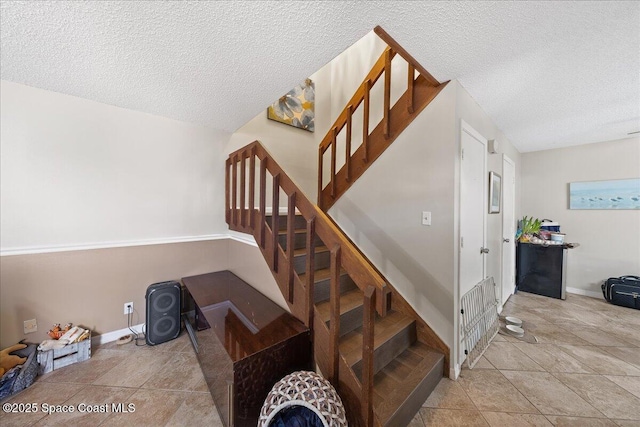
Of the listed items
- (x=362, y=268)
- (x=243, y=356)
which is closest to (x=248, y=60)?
(x=362, y=268)

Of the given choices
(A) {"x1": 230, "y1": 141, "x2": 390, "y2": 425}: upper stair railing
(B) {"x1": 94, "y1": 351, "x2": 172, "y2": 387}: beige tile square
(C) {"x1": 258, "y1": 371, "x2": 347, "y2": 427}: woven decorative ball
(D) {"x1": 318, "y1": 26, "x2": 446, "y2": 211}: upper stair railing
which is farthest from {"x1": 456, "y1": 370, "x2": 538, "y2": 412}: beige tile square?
(B) {"x1": 94, "y1": 351, "x2": 172, "y2": 387}: beige tile square

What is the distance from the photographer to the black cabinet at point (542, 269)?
3.51 m

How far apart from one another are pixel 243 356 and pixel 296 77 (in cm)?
194

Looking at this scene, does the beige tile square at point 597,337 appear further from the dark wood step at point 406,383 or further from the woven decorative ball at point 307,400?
the woven decorative ball at point 307,400

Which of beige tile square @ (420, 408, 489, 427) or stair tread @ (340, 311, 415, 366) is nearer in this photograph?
beige tile square @ (420, 408, 489, 427)

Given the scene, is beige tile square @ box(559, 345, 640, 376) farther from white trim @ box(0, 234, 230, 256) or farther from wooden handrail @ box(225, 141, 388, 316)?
white trim @ box(0, 234, 230, 256)

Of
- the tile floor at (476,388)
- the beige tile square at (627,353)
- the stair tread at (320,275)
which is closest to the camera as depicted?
the tile floor at (476,388)

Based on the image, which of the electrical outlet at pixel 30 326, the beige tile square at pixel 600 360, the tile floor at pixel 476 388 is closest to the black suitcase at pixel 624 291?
the tile floor at pixel 476 388

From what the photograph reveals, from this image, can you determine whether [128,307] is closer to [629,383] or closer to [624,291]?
[629,383]

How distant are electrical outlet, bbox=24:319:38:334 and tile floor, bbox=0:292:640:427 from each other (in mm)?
442

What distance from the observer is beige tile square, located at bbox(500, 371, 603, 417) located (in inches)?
62.0

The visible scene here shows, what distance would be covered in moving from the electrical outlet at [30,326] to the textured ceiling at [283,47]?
2028mm

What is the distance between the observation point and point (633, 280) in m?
3.22

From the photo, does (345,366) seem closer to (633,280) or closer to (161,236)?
(161,236)
